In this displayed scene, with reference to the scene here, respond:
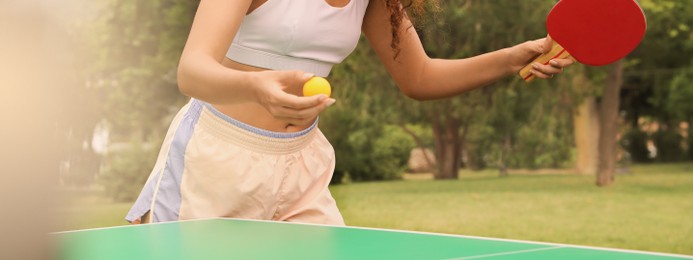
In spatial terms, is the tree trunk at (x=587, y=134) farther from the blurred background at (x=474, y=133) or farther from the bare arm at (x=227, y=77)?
the bare arm at (x=227, y=77)

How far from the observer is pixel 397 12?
2.98 metres

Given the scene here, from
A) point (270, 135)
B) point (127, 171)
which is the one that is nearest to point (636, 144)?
point (127, 171)

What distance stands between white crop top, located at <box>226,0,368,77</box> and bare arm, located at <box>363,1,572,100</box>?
0.86 ft

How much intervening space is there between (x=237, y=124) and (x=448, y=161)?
2171 cm

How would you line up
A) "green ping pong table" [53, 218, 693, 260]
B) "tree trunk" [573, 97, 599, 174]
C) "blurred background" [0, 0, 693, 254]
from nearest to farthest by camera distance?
"green ping pong table" [53, 218, 693, 260]
"blurred background" [0, 0, 693, 254]
"tree trunk" [573, 97, 599, 174]

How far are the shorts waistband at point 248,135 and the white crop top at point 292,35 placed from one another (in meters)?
0.18

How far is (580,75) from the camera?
20438 mm

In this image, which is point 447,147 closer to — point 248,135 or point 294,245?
point 248,135

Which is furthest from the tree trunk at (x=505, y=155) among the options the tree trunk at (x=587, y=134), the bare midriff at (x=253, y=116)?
the bare midriff at (x=253, y=116)

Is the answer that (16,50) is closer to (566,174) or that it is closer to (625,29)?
(625,29)

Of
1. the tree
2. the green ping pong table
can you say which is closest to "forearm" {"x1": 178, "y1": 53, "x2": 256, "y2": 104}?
the green ping pong table

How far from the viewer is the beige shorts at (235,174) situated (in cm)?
274

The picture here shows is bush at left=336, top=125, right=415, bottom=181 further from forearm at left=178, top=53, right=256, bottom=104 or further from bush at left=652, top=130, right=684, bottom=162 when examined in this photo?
forearm at left=178, top=53, right=256, bottom=104

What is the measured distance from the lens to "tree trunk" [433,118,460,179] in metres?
23.3
